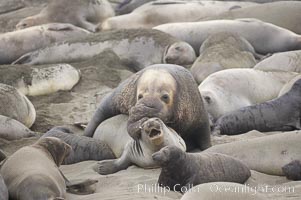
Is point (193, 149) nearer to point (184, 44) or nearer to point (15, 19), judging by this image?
point (184, 44)

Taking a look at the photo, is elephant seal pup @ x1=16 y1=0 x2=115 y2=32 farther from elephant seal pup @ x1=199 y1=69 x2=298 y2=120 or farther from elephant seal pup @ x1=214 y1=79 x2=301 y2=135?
elephant seal pup @ x1=214 y1=79 x2=301 y2=135

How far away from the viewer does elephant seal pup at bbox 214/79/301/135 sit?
8.23 metres

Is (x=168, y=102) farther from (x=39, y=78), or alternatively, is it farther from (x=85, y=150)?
(x=39, y=78)

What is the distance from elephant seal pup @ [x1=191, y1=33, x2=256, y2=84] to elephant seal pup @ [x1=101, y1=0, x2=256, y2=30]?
101 inches

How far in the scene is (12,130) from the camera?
8.16m

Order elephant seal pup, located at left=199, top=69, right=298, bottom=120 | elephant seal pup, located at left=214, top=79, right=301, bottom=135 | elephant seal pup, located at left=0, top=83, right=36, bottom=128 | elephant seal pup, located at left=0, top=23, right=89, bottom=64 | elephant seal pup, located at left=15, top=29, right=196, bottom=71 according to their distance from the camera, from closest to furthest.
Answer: elephant seal pup, located at left=214, top=79, right=301, bottom=135 < elephant seal pup, located at left=0, top=83, right=36, bottom=128 < elephant seal pup, located at left=199, top=69, right=298, bottom=120 < elephant seal pup, located at left=15, top=29, right=196, bottom=71 < elephant seal pup, located at left=0, top=23, right=89, bottom=64

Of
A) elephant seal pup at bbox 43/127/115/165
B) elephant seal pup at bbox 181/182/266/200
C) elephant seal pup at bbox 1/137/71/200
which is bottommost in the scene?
elephant seal pup at bbox 43/127/115/165

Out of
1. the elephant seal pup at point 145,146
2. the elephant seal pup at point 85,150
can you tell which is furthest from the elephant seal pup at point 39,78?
the elephant seal pup at point 145,146

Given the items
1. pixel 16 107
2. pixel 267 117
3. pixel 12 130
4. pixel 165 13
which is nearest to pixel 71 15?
pixel 165 13

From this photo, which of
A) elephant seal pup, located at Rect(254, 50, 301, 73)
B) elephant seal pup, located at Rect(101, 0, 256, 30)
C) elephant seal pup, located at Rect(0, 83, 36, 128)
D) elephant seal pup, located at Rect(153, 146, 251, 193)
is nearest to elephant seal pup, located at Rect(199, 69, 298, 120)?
elephant seal pup, located at Rect(254, 50, 301, 73)

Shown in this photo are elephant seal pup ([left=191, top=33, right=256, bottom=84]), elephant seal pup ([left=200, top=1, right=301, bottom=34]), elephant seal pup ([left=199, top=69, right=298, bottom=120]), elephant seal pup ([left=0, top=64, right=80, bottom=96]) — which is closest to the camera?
elephant seal pup ([left=199, top=69, right=298, bottom=120])

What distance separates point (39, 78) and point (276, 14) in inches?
187

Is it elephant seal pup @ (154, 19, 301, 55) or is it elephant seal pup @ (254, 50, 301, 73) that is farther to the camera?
elephant seal pup @ (154, 19, 301, 55)

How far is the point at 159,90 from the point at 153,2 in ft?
27.6
